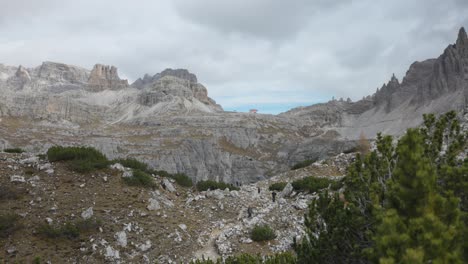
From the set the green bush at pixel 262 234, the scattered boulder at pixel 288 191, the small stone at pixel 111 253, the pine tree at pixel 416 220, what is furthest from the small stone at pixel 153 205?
the pine tree at pixel 416 220

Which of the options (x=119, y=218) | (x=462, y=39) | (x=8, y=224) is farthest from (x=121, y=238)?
(x=462, y=39)

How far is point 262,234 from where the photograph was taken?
53.2ft

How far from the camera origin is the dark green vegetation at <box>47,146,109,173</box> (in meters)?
18.6

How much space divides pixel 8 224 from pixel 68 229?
2.50 metres

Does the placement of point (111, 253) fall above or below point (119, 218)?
below

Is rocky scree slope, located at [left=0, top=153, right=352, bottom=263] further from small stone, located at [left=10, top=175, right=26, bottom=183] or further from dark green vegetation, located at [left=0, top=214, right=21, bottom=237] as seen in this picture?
dark green vegetation, located at [left=0, top=214, right=21, bottom=237]

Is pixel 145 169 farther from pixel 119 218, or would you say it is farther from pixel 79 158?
pixel 119 218

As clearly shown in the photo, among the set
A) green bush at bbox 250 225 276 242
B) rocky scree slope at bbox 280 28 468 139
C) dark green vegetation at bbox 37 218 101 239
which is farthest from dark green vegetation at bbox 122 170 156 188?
rocky scree slope at bbox 280 28 468 139

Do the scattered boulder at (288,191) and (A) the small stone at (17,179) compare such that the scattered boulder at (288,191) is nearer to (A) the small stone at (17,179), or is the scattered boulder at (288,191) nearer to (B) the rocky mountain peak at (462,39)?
(A) the small stone at (17,179)

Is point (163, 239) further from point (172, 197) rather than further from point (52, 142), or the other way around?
point (52, 142)

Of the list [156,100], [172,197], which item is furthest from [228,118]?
[172,197]

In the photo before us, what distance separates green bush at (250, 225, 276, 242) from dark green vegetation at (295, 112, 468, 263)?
25.8 feet

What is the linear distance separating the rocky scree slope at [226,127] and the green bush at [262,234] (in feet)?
239

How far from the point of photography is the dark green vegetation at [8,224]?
1301cm
